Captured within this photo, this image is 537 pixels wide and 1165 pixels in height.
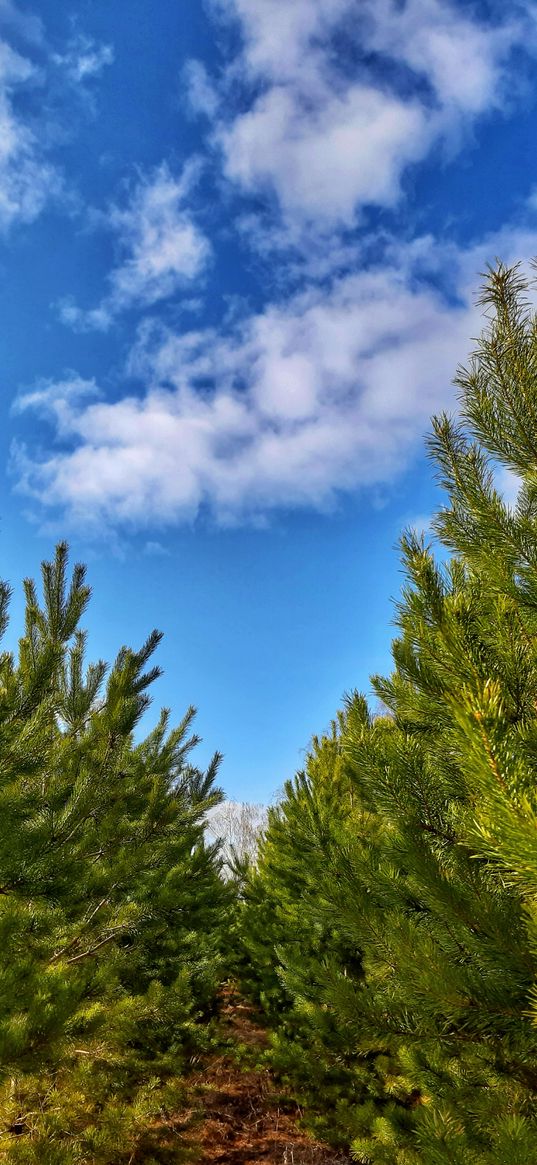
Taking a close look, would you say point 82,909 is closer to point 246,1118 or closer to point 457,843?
point 457,843

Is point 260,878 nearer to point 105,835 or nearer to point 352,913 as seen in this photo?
point 105,835

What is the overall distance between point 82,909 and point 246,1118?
3.89 meters

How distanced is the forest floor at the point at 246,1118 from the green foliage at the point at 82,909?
0.42 meters

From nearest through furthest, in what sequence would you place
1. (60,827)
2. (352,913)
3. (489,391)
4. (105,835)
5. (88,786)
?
(352,913) → (489,391) → (60,827) → (88,786) → (105,835)

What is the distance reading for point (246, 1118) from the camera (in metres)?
5.93

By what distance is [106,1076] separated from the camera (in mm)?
4691

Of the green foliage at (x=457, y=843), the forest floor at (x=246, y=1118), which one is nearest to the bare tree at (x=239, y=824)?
the forest floor at (x=246, y=1118)

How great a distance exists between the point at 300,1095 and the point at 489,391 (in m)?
7.20

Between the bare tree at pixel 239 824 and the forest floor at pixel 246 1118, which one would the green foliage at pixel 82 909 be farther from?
the bare tree at pixel 239 824

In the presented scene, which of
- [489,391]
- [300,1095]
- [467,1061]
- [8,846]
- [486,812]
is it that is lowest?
[300,1095]

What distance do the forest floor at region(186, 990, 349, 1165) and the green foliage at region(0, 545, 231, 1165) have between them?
419mm

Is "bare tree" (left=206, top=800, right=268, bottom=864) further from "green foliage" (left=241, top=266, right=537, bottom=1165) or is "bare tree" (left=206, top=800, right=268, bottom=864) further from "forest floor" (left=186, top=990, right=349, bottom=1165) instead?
"green foliage" (left=241, top=266, right=537, bottom=1165)

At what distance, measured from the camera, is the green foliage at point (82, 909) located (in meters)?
2.78

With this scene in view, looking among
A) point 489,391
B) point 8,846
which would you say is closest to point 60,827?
point 8,846
